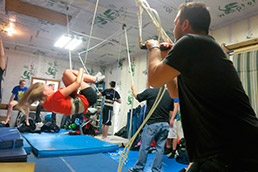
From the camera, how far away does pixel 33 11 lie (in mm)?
3650

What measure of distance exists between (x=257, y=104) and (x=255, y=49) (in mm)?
843

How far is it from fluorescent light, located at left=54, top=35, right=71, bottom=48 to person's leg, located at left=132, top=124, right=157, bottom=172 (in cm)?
364

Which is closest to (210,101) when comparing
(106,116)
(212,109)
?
(212,109)

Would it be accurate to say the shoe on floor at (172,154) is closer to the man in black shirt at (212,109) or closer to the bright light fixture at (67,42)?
the man in black shirt at (212,109)

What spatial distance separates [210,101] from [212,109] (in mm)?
33

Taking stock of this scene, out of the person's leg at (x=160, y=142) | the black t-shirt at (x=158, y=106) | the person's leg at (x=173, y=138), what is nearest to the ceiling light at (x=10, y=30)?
the black t-shirt at (x=158, y=106)

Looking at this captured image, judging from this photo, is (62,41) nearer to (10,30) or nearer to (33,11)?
(10,30)

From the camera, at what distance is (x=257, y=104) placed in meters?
2.62

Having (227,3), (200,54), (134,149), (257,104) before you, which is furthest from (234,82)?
(134,149)

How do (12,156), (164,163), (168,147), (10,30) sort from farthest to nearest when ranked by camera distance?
1. (10,30)
2. (168,147)
3. (164,163)
4. (12,156)

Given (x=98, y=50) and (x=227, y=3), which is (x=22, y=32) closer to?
(x=98, y=50)

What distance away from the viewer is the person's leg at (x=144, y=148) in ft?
8.20

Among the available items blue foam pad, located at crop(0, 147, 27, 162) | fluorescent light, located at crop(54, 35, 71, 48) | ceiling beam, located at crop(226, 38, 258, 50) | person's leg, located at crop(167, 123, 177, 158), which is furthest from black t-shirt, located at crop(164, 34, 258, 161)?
fluorescent light, located at crop(54, 35, 71, 48)

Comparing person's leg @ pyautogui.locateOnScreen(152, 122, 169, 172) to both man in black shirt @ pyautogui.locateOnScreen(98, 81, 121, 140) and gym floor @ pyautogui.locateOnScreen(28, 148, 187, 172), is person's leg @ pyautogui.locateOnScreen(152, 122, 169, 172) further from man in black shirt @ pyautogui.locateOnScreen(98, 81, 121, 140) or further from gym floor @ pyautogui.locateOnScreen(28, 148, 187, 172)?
man in black shirt @ pyautogui.locateOnScreen(98, 81, 121, 140)
